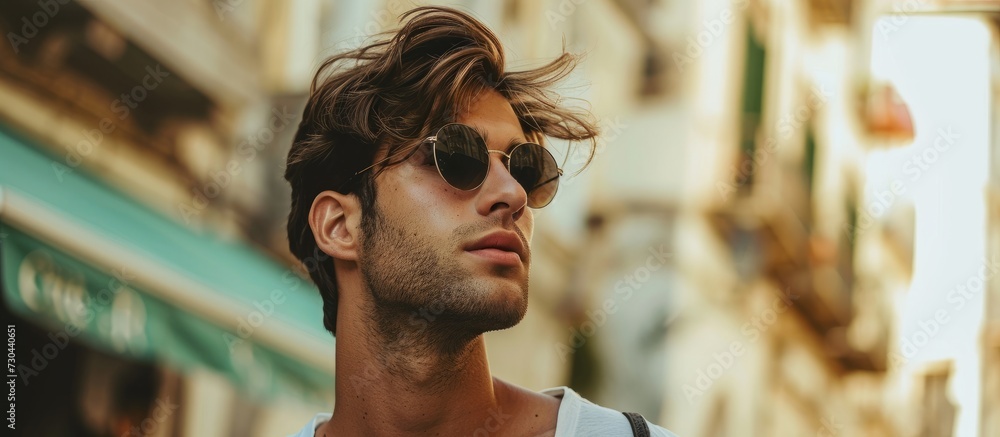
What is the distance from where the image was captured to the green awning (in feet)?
14.2

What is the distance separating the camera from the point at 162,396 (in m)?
5.82

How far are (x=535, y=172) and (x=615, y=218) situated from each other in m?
9.00

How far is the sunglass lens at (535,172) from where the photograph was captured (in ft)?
9.54

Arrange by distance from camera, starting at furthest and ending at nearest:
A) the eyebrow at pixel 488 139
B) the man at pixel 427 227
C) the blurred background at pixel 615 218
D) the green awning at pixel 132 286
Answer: the blurred background at pixel 615 218 → the green awning at pixel 132 286 → the eyebrow at pixel 488 139 → the man at pixel 427 227

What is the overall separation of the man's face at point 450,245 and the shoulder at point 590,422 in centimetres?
25

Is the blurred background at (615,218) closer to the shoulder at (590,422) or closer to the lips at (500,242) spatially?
the lips at (500,242)

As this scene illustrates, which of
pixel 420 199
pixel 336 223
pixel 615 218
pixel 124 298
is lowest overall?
pixel 615 218

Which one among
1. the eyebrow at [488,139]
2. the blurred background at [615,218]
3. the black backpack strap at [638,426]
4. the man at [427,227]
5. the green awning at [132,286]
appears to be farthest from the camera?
the blurred background at [615,218]

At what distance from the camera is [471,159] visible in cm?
279

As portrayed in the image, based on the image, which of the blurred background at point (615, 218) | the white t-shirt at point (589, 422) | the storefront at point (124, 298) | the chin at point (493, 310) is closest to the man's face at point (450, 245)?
the chin at point (493, 310)

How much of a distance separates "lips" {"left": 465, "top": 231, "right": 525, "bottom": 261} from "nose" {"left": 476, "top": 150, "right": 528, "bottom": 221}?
8 cm

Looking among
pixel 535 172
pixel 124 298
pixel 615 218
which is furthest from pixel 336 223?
pixel 615 218

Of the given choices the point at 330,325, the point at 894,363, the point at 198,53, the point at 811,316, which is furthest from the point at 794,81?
the point at 330,325

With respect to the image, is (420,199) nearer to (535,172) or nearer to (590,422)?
(535,172)
